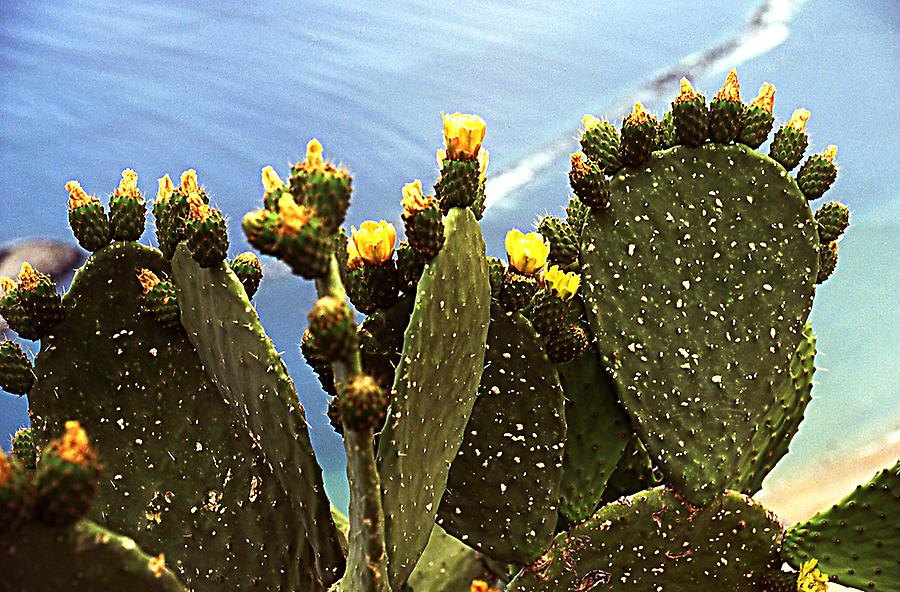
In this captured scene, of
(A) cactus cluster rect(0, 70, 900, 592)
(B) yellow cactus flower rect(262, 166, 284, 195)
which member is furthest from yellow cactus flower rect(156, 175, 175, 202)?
(B) yellow cactus flower rect(262, 166, 284, 195)

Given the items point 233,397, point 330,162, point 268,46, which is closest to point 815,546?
point 233,397

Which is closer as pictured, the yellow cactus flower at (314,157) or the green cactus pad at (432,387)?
the yellow cactus flower at (314,157)

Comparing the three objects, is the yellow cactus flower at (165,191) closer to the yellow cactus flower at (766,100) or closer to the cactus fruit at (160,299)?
the cactus fruit at (160,299)

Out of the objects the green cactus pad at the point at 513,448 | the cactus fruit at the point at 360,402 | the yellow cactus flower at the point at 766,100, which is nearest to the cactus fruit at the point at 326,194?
the cactus fruit at the point at 360,402

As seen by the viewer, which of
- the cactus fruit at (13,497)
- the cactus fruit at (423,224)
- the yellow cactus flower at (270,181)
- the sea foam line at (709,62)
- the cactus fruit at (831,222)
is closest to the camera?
the cactus fruit at (13,497)

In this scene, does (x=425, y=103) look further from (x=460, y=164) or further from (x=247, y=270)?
(x=460, y=164)

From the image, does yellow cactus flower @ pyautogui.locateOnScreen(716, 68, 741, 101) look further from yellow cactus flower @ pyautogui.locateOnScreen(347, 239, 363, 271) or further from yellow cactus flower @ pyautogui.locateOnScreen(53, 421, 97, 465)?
yellow cactus flower @ pyautogui.locateOnScreen(53, 421, 97, 465)
